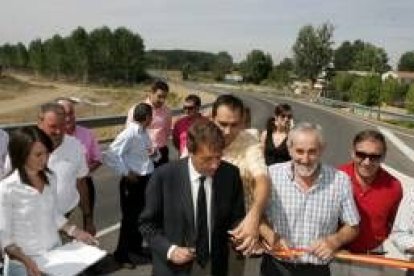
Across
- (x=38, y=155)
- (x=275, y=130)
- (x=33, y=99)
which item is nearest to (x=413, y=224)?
(x=38, y=155)

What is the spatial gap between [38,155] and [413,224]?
2.28m

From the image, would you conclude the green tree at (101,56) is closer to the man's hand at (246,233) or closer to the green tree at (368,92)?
the green tree at (368,92)

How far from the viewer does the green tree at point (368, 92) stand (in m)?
76.4

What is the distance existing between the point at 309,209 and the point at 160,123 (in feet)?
16.8

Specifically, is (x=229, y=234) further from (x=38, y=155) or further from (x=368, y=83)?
(x=368, y=83)

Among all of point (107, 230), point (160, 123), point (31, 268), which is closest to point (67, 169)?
point (31, 268)

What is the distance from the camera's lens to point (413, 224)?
193 inches

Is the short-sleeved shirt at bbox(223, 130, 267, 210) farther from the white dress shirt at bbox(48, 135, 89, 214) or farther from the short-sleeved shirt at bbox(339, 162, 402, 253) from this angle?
the white dress shirt at bbox(48, 135, 89, 214)

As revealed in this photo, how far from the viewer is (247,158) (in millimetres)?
4875

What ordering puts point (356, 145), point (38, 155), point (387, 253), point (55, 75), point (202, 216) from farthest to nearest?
point (55, 75) < point (387, 253) < point (356, 145) < point (38, 155) < point (202, 216)

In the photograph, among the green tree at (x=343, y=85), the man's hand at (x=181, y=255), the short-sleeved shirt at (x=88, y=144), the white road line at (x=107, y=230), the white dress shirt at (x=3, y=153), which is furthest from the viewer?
the green tree at (x=343, y=85)

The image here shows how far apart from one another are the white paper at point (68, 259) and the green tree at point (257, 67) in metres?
167

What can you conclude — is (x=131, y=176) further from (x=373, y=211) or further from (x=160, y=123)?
(x=373, y=211)

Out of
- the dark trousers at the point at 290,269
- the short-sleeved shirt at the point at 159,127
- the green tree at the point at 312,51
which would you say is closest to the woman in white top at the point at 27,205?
the dark trousers at the point at 290,269
